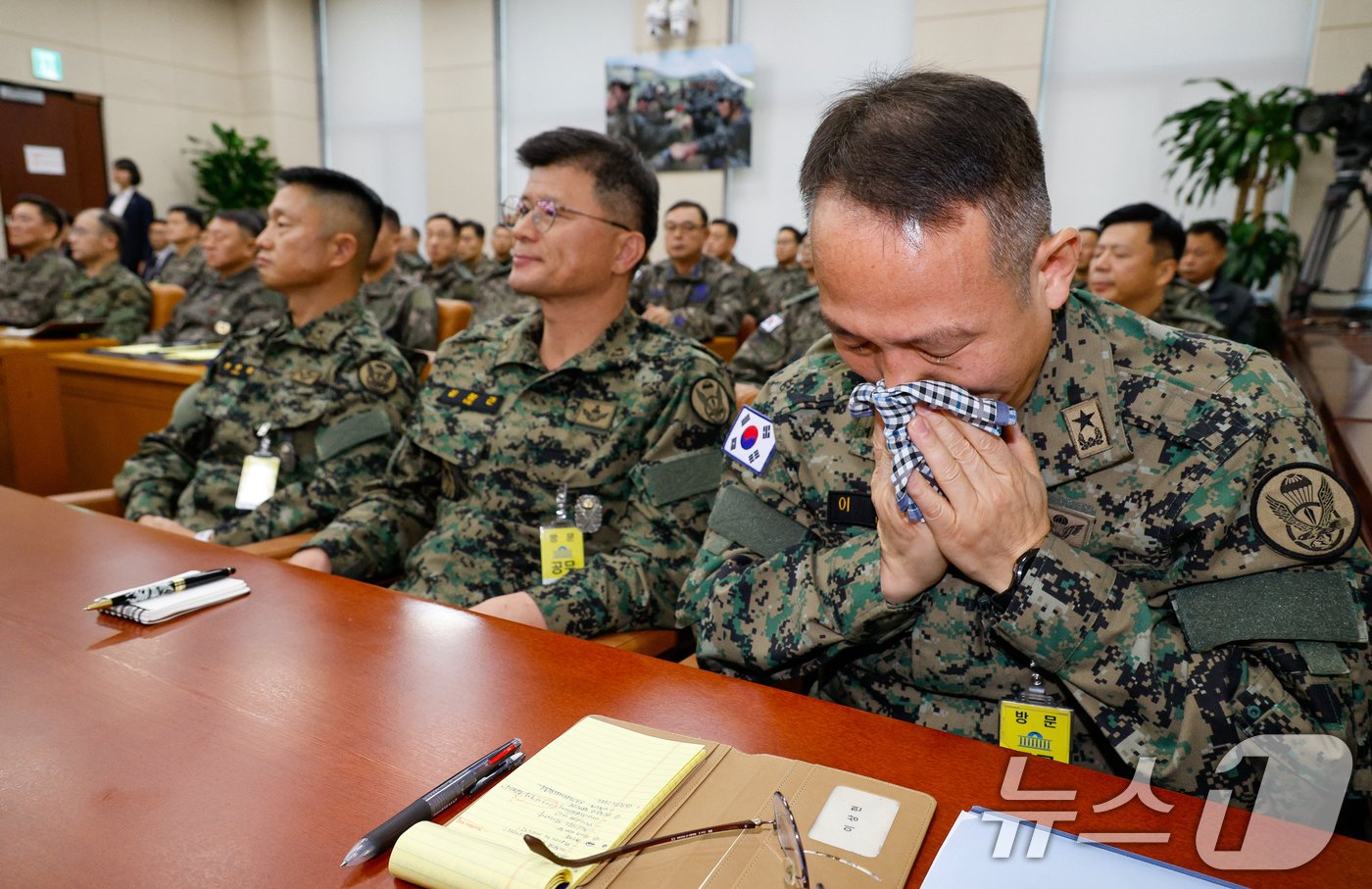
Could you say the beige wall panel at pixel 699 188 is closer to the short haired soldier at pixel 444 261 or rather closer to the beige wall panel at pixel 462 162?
the short haired soldier at pixel 444 261

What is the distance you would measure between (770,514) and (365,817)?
2.24ft

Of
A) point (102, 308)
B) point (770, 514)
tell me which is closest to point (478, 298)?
point (102, 308)

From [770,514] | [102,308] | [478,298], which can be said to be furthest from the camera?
Answer: [478,298]

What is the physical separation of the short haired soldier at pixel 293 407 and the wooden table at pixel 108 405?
0.75 meters

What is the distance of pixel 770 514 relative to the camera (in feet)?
4.06

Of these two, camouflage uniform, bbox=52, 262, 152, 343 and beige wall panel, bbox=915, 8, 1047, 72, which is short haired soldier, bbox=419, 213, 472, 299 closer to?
camouflage uniform, bbox=52, 262, 152, 343

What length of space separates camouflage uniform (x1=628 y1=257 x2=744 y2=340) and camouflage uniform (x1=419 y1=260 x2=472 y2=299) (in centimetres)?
177

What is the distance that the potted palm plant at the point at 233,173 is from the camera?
934cm

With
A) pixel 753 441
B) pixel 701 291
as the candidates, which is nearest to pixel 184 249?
pixel 701 291

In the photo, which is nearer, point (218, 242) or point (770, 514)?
point (770, 514)

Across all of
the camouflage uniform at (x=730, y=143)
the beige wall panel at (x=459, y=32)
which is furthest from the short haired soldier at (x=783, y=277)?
the beige wall panel at (x=459, y=32)

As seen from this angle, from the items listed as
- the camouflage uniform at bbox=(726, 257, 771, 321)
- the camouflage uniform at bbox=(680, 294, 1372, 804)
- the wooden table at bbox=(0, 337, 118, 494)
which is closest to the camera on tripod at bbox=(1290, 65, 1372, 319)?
the camouflage uniform at bbox=(726, 257, 771, 321)

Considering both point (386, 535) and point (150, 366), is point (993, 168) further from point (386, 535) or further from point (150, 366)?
point (150, 366)

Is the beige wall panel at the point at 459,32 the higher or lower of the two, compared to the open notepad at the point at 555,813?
higher
